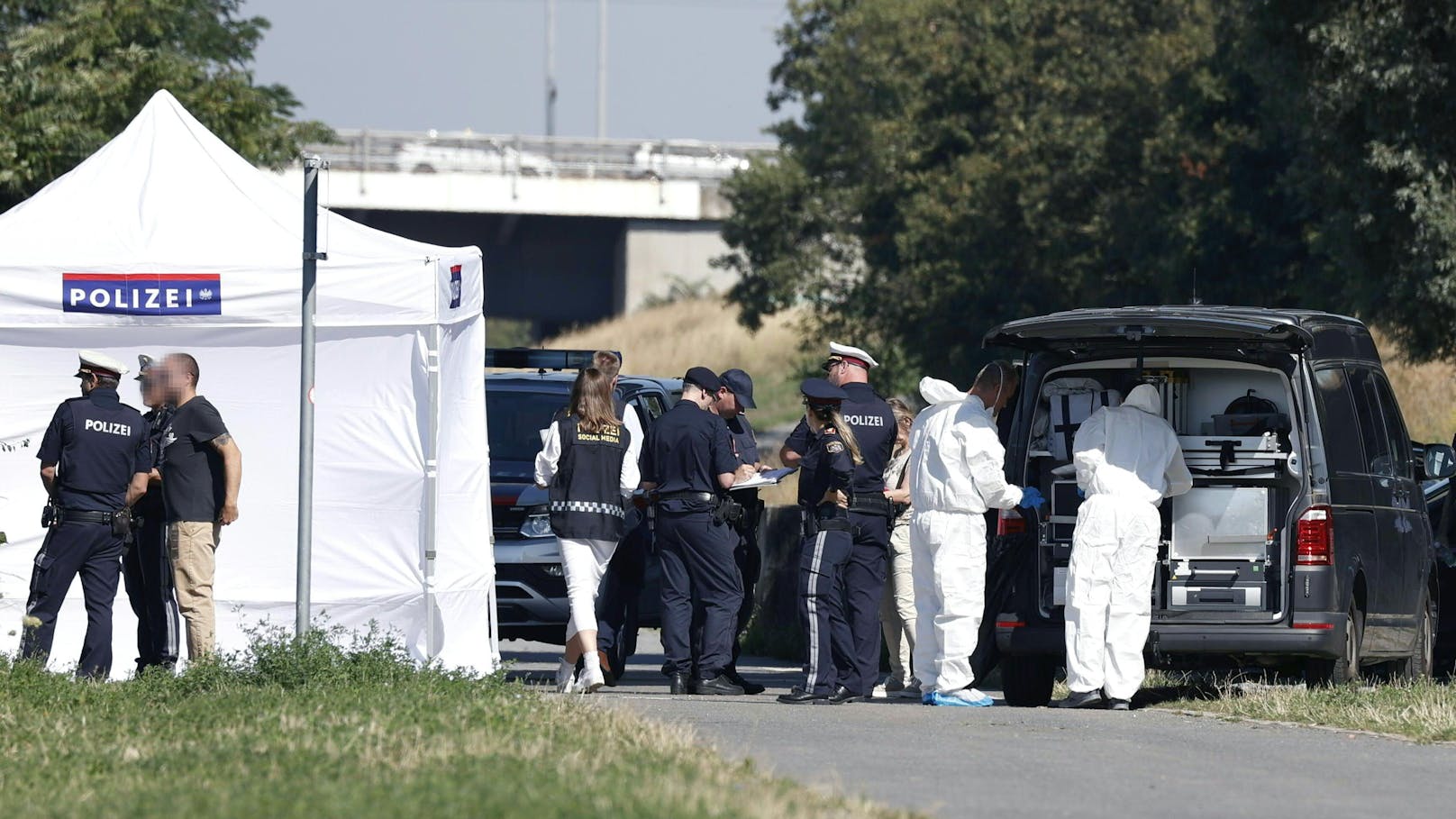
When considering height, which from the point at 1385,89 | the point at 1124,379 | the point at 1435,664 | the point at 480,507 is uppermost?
the point at 1385,89

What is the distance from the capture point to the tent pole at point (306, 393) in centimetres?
1002

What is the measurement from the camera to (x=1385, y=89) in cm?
2064

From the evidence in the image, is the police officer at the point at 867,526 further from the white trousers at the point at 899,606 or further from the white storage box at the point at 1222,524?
the white storage box at the point at 1222,524

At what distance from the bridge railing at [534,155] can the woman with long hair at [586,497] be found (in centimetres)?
4171

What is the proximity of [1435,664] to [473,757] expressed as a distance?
881 centimetres

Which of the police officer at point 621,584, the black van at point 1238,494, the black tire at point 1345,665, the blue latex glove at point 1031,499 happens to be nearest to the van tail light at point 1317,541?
the black van at point 1238,494

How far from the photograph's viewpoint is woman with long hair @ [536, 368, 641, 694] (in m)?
11.7

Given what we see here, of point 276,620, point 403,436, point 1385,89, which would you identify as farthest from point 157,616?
point 1385,89

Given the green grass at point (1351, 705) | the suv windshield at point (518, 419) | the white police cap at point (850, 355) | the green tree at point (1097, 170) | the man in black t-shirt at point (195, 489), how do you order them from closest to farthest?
the green grass at point (1351, 705)
the man in black t-shirt at point (195, 489)
the white police cap at point (850, 355)
the suv windshield at point (518, 419)
the green tree at point (1097, 170)

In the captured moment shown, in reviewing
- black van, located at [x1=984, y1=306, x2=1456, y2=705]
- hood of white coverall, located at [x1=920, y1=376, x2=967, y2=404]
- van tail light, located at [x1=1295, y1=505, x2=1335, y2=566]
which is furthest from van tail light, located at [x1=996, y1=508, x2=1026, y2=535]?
van tail light, located at [x1=1295, y1=505, x2=1335, y2=566]

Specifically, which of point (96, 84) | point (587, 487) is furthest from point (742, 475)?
point (96, 84)

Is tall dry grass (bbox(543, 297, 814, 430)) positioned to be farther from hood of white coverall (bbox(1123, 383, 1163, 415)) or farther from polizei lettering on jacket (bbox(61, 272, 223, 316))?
hood of white coverall (bbox(1123, 383, 1163, 415))

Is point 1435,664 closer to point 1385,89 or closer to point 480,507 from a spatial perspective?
point 480,507

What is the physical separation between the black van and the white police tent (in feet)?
9.93
